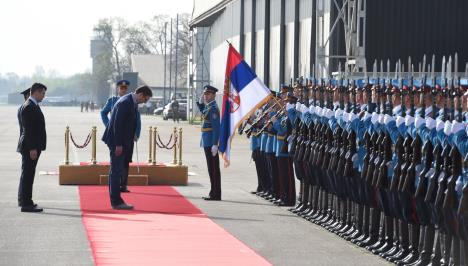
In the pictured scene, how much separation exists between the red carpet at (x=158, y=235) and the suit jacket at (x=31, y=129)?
114 centimetres

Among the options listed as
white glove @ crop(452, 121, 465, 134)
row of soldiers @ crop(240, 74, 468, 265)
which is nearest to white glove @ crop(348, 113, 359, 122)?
row of soldiers @ crop(240, 74, 468, 265)

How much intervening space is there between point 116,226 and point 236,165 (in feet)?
50.5

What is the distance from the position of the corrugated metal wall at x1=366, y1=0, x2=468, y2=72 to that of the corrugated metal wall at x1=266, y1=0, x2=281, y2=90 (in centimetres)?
1130

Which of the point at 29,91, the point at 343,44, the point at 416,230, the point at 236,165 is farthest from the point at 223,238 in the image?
the point at 343,44

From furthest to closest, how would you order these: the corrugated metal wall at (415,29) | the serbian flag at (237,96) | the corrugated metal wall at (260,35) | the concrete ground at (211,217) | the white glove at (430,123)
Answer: the corrugated metal wall at (260,35)
the corrugated metal wall at (415,29)
the serbian flag at (237,96)
the concrete ground at (211,217)
the white glove at (430,123)

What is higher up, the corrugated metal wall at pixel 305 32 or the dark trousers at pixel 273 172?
the corrugated metal wall at pixel 305 32

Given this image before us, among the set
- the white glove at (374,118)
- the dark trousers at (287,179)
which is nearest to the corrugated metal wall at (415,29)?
the dark trousers at (287,179)

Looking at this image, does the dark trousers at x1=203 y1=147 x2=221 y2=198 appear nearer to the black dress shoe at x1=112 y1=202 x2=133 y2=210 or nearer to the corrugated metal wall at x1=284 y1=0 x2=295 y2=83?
the black dress shoe at x1=112 y1=202 x2=133 y2=210

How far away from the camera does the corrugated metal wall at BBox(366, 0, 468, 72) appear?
3753 cm

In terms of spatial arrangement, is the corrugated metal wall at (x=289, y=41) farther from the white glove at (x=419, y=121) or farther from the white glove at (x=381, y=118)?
the white glove at (x=419, y=121)

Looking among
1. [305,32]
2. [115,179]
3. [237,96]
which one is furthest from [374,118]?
[305,32]

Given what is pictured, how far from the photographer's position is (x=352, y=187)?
1437 cm

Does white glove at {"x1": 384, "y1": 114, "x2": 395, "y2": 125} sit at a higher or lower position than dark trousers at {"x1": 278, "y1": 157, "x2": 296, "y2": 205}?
higher

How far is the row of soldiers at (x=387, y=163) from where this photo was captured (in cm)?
1119
